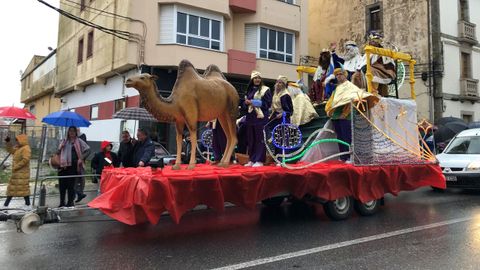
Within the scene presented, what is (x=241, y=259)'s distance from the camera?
203 inches

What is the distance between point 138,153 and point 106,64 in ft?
44.5

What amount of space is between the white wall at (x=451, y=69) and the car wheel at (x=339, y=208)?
63.9ft

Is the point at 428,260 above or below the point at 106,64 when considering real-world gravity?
below

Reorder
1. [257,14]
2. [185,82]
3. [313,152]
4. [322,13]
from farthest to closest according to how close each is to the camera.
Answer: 1. [322,13]
2. [257,14]
3. [313,152]
4. [185,82]

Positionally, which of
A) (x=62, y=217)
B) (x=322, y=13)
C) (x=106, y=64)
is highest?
(x=322, y=13)

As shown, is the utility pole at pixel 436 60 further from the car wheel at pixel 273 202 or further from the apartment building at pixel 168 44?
the car wheel at pixel 273 202

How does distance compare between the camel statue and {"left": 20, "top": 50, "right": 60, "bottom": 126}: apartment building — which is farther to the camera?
{"left": 20, "top": 50, "right": 60, "bottom": 126}: apartment building

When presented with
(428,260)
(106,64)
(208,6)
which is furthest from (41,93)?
(428,260)

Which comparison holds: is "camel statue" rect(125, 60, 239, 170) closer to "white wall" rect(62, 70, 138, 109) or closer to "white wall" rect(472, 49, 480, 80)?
"white wall" rect(62, 70, 138, 109)

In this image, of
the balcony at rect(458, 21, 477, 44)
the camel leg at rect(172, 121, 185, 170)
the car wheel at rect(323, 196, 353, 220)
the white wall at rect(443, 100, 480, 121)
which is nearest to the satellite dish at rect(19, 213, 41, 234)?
the camel leg at rect(172, 121, 185, 170)

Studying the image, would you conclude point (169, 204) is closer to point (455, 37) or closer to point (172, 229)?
point (172, 229)

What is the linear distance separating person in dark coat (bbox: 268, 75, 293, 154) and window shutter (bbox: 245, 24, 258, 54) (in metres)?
14.2

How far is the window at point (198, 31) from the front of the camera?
19406mm

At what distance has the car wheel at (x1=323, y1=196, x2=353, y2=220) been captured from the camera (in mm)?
7367
